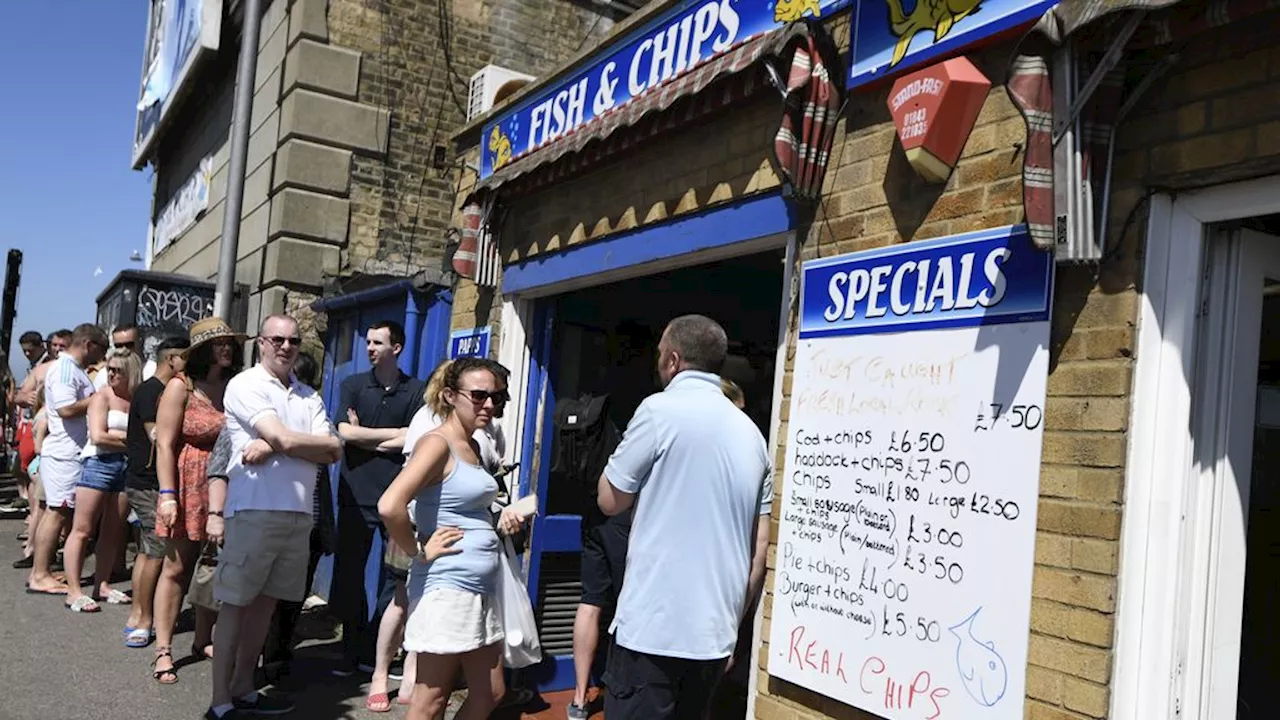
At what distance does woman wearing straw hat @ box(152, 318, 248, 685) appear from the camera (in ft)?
16.5

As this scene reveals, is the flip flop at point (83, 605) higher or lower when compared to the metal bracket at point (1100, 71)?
lower

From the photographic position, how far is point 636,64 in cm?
486

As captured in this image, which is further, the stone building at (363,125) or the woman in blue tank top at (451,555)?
the stone building at (363,125)

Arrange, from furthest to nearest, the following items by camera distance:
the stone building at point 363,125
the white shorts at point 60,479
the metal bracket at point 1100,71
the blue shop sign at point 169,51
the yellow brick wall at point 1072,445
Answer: the blue shop sign at point 169,51
the stone building at point 363,125
the white shorts at point 60,479
the yellow brick wall at point 1072,445
the metal bracket at point 1100,71

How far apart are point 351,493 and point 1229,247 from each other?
456cm

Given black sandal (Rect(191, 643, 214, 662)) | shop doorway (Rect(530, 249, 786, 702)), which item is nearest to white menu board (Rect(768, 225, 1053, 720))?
shop doorway (Rect(530, 249, 786, 702))

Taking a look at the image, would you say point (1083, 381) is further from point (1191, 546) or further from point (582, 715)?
point (582, 715)

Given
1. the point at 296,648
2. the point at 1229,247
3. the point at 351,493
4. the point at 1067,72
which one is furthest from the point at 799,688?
the point at 296,648

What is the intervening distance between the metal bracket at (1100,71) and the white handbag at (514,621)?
2343 millimetres

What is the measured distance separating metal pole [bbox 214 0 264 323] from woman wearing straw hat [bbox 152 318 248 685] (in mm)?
3992

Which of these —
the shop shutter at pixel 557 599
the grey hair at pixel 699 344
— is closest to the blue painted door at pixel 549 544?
the shop shutter at pixel 557 599

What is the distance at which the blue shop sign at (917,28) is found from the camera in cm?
299

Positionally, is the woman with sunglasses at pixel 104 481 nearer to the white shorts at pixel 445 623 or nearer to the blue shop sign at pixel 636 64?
the blue shop sign at pixel 636 64

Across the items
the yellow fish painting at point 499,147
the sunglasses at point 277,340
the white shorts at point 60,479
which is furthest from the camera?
the white shorts at point 60,479
